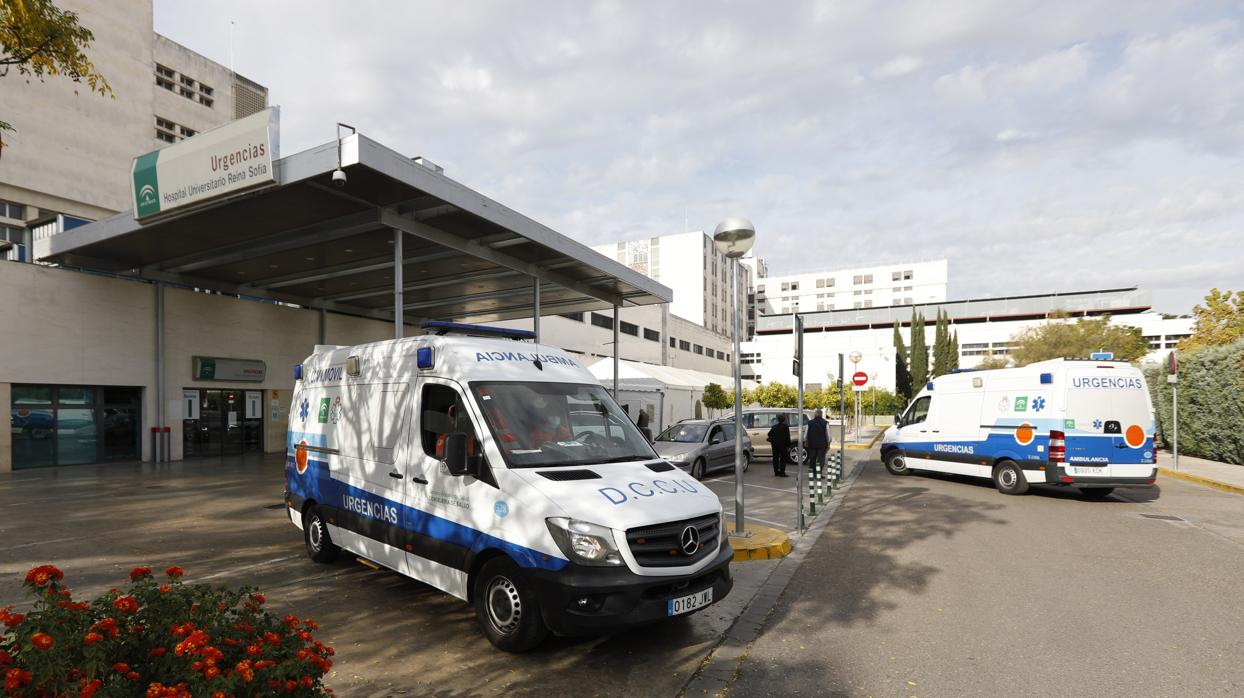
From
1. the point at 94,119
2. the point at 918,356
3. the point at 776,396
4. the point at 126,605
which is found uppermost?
the point at 94,119

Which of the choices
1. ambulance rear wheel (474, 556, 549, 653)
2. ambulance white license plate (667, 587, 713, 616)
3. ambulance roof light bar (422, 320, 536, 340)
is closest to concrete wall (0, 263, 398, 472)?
ambulance roof light bar (422, 320, 536, 340)

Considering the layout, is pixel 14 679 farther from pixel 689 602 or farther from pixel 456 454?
pixel 689 602

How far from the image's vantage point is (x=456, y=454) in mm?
4793

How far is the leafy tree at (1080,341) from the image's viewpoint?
38094 mm

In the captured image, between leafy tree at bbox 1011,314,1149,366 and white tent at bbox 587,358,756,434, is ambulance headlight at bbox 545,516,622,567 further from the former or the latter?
leafy tree at bbox 1011,314,1149,366

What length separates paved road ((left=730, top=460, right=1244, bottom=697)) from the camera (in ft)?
14.2

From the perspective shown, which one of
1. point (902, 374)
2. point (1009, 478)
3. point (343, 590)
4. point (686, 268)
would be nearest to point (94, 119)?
point (343, 590)

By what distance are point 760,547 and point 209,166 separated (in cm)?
1191

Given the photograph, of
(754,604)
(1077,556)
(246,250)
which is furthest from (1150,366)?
(246,250)

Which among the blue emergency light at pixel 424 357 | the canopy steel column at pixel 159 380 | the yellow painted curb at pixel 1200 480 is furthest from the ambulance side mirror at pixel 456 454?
the canopy steel column at pixel 159 380

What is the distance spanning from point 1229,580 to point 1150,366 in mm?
23050

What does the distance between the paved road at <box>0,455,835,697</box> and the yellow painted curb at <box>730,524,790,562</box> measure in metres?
0.15

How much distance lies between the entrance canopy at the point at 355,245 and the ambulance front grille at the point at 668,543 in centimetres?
887

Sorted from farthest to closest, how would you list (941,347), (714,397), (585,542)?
(941,347) < (714,397) < (585,542)
